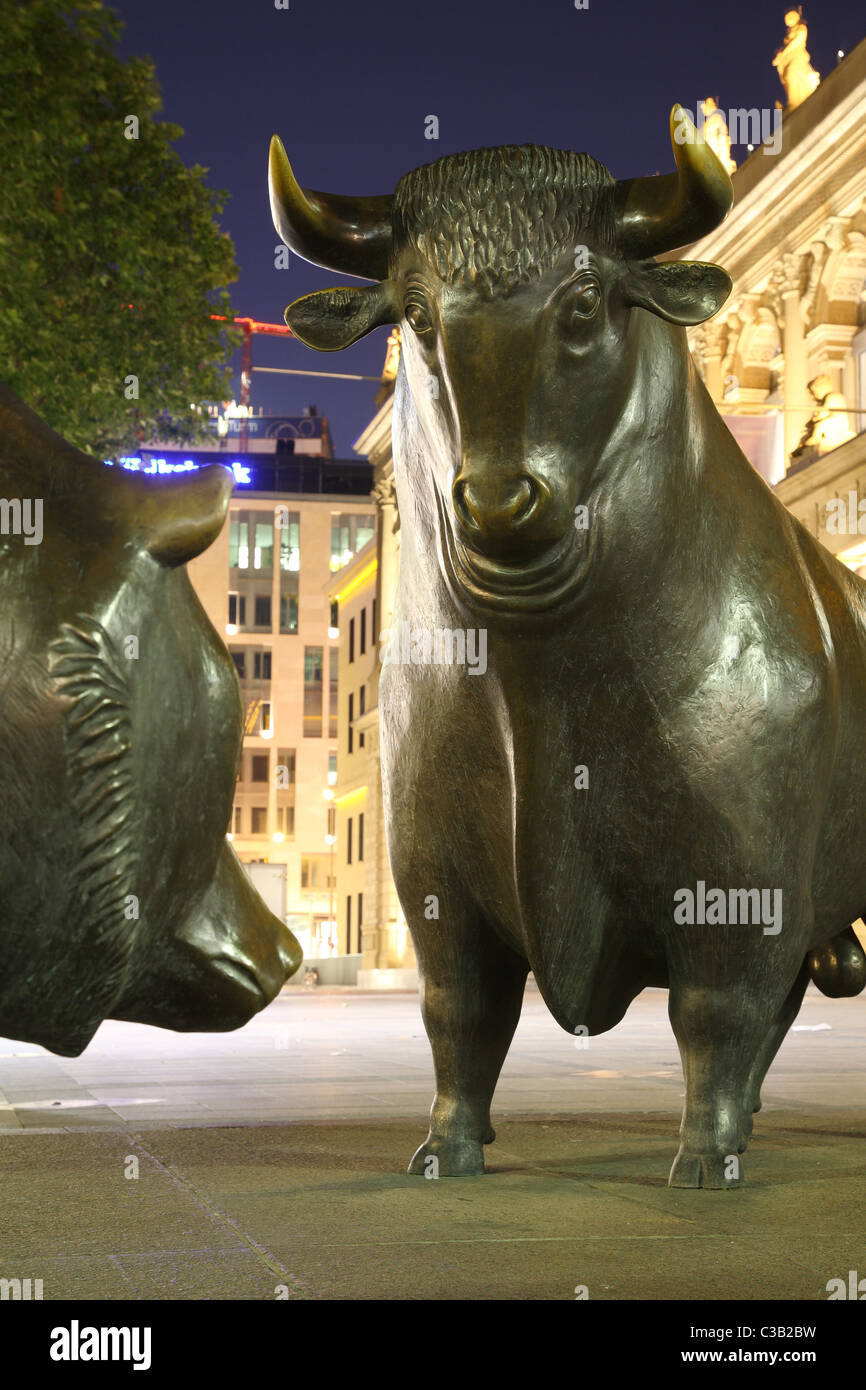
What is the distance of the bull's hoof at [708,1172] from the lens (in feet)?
12.9

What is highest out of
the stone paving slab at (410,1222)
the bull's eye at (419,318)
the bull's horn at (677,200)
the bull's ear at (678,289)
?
the bull's horn at (677,200)

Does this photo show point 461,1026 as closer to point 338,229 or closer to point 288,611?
point 338,229

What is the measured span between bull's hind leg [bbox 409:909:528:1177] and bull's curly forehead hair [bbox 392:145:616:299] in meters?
1.60

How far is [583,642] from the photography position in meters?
3.73

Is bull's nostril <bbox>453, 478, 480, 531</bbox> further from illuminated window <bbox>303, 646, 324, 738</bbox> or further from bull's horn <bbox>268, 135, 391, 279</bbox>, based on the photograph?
illuminated window <bbox>303, 646, 324, 738</bbox>

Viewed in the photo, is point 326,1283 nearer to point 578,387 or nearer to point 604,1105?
point 578,387

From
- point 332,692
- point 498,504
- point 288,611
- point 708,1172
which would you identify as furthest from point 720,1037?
point 288,611

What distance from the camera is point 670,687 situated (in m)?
3.84

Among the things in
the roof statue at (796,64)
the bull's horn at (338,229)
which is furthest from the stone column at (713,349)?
the bull's horn at (338,229)

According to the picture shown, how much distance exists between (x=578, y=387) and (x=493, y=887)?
1.24 metres

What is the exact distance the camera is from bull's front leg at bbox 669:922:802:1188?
12.9 ft

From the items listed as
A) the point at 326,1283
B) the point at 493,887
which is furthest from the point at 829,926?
the point at 326,1283

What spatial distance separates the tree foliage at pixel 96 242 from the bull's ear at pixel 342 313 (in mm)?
10253

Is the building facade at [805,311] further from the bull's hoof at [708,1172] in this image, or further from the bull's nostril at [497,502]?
the bull's nostril at [497,502]
